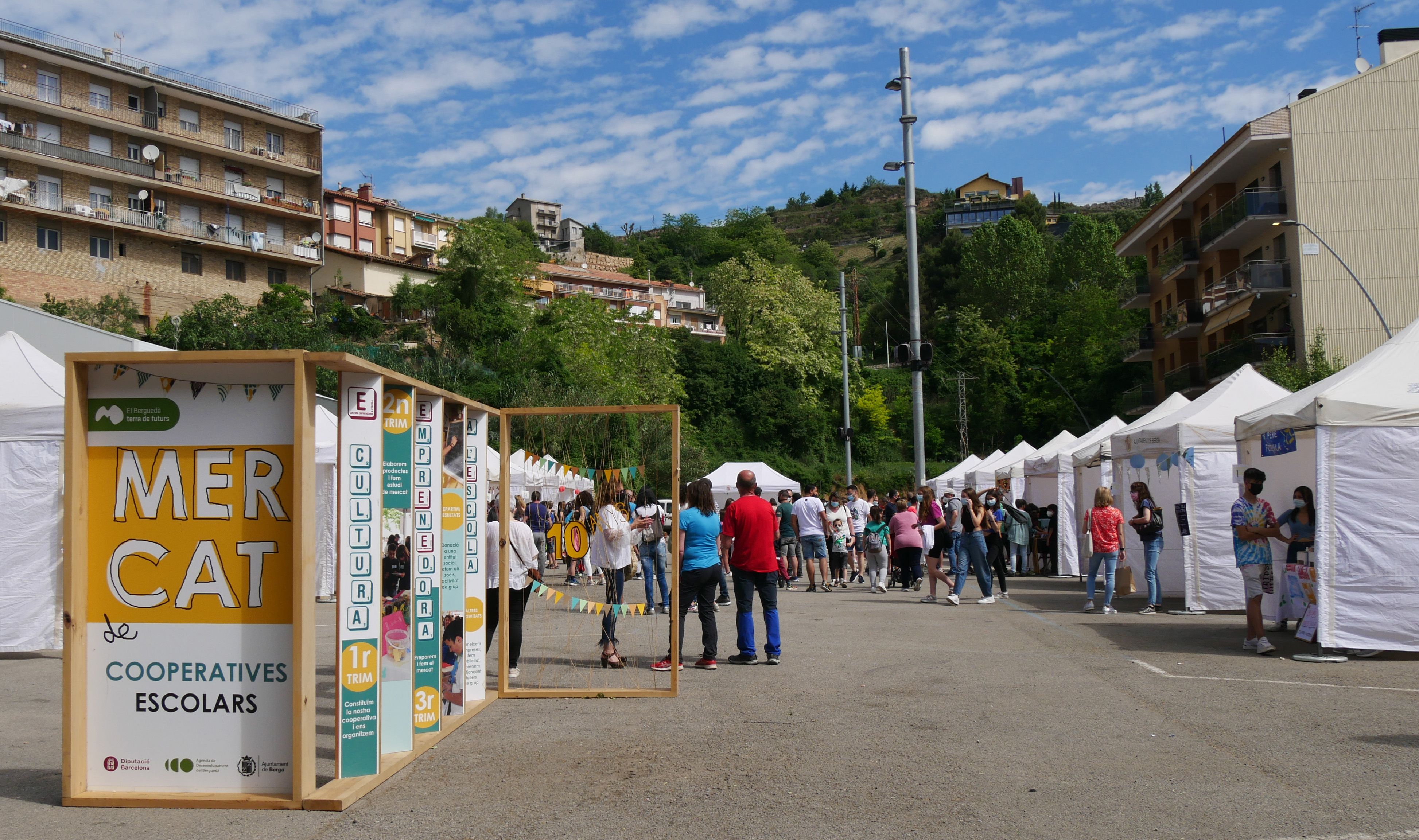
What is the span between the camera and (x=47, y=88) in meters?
52.7

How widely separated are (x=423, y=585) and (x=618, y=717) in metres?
1.86

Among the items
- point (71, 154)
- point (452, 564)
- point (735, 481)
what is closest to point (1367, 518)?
point (452, 564)

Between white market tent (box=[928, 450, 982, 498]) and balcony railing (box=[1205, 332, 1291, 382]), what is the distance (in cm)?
1198

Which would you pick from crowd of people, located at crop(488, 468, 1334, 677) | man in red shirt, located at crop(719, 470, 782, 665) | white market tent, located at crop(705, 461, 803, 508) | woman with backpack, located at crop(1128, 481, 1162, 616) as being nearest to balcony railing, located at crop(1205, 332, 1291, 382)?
white market tent, located at crop(705, 461, 803, 508)

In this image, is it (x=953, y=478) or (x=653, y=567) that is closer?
(x=653, y=567)

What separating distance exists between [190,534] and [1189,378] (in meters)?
51.0

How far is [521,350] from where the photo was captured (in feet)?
195

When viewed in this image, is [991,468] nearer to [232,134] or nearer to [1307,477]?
[1307,477]

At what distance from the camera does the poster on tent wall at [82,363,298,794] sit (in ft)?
18.5

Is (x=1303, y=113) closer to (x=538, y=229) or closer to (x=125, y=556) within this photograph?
(x=125, y=556)

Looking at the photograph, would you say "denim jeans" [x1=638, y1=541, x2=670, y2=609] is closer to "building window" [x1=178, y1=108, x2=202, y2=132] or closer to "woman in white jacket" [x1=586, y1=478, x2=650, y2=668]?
"woman in white jacket" [x1=586, y1=478, x2=650, y2=668]

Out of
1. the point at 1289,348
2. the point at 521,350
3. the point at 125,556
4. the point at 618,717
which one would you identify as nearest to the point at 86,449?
the point at 125,556

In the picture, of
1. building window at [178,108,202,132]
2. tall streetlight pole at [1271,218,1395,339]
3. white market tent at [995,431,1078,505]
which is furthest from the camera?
building window at [178,108,202,132]

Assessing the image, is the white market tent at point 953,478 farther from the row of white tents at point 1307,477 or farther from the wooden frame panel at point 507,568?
the wooden frame panel at point 507,568
